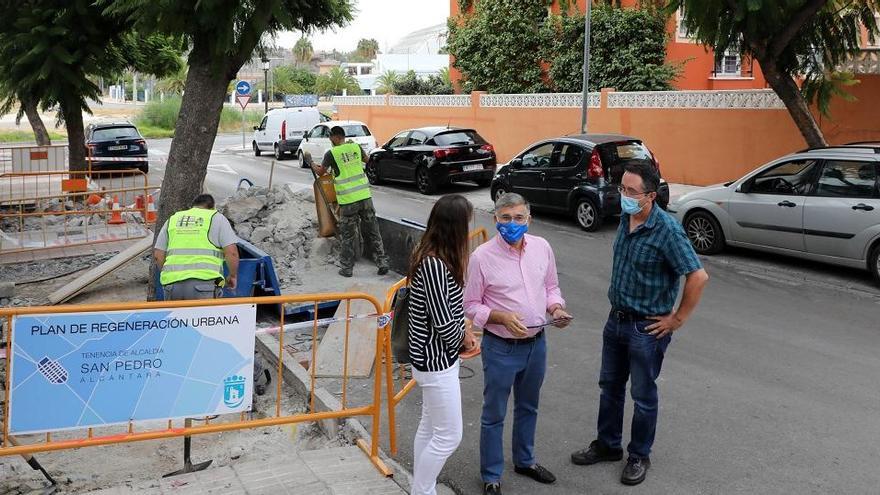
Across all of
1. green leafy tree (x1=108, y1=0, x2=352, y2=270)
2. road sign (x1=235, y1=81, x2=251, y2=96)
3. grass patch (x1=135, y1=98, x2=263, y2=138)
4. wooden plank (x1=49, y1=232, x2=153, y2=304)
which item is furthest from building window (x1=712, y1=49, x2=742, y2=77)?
grass patch (x1=135, y1=98, x2=263, y2=138)

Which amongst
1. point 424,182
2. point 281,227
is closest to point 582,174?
point 281,227

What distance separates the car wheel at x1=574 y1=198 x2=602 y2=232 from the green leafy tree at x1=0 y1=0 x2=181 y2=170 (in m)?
6.89

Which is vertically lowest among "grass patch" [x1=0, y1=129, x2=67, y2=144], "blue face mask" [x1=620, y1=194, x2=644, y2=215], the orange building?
"grass patch" [x1=0, y1=129, x2=67, y2=144]

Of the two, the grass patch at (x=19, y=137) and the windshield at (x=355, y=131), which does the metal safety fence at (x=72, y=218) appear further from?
the grass patch at (x=19, y=137)

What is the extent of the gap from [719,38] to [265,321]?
29.8 ft

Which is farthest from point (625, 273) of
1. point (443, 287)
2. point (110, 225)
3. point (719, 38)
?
point (110, 225)

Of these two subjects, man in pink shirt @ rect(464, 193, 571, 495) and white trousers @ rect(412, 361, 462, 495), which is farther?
man in pink shirt @ rect(464, 193, 571, 495)

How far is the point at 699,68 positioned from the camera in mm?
26016

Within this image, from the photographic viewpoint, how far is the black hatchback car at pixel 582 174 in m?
13.4

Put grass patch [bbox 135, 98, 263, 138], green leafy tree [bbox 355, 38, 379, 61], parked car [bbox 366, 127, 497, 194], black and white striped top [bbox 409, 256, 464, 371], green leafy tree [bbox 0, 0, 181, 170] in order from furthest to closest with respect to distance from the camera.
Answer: green leafy tree [bbox 355, 38, 379, 61] < grass patch [bbox 135, 98, 263, 138] < parked car [bbox 366, 127, 497, 194] < green leafy tree [bbox 0, 0, 181, 170] < black and white striped top [bbox 409, 256, 464, 371]

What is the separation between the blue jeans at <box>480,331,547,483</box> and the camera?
4.58 meters

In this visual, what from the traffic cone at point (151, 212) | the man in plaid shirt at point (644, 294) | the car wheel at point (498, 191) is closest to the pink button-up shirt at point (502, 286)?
the man in plaid shirt at point (644, 294)

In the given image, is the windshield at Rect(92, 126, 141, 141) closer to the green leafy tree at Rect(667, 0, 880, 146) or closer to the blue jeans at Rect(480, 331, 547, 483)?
the green leafy tree at Rect(667, 0, 880, 146)

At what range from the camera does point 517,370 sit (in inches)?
182
